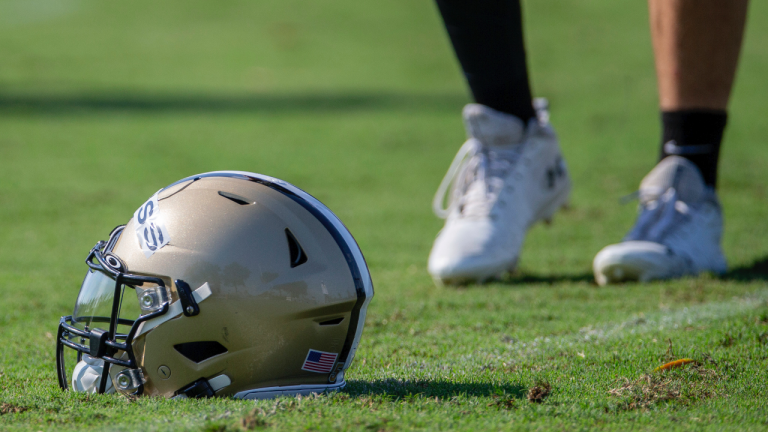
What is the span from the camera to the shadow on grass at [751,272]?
2.80m

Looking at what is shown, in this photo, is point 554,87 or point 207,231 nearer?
point 207,231

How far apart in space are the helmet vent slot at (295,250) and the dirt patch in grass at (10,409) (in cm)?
62

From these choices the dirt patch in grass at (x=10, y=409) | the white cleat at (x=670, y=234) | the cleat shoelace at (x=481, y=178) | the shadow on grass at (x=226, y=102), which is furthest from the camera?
the shadow on grass at (x=226, y=102)

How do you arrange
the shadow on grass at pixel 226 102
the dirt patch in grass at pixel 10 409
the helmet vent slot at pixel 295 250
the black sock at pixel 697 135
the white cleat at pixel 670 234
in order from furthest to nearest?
1. the shadow on grass at pixel 226 102
2. the black sock at pixel 697 135
3. the white cleat at pixel 670 234
4. the helmet vent slot at pixel 295 250
5. the dirt patch in grass at pixel 10 409

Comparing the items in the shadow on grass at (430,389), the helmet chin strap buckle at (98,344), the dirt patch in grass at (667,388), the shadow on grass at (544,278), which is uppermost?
the helmet chin strap buckle at (98,344)

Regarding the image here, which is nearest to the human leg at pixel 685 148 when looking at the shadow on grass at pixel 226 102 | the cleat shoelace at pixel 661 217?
the cleat shoelace at pixel 661 217

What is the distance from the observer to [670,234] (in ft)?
9.39

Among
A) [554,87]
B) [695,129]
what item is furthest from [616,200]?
[554,87]

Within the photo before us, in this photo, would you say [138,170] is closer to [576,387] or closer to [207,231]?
[207,231]

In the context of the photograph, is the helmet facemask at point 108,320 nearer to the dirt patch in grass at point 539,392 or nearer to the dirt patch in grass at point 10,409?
the dirt patch in grass at point 10,409

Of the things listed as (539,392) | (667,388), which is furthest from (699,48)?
(539,392)

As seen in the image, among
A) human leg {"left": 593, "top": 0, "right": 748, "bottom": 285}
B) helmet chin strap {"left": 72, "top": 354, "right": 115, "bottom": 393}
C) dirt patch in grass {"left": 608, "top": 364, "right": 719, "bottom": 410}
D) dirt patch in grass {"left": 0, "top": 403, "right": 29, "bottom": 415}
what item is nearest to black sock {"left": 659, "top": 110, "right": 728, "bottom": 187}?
human leg {"left": 593, "top": 0, "right": 748, "bottom": 285}

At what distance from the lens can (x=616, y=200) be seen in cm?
445

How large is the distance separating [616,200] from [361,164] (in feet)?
6.23
